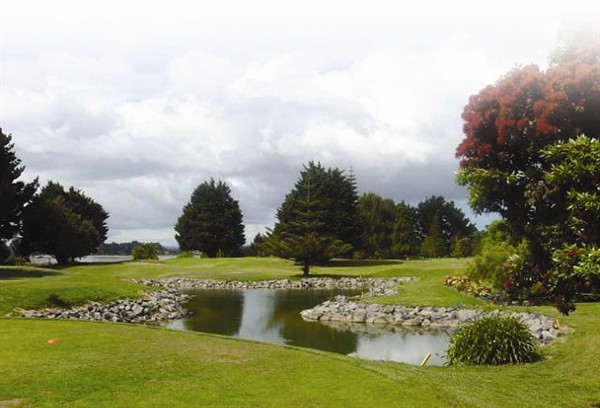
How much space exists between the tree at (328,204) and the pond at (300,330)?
103 feet

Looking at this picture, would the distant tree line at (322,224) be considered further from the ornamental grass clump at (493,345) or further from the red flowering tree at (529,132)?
the red flowering tree at (529,132)

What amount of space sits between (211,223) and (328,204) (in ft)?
82.2

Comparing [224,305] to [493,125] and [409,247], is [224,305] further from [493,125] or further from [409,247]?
[409,247]

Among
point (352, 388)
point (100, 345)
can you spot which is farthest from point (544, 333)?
point (100, 345)

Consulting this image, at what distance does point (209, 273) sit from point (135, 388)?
153 feet

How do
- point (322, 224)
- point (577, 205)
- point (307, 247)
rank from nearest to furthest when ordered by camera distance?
1. point (577, 205)
2. point (307, 247)
3. point (322, 224)

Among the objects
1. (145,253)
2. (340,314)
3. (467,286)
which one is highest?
(145,253)

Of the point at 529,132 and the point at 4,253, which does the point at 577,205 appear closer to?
the point at 529,132

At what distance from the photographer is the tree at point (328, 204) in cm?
6788

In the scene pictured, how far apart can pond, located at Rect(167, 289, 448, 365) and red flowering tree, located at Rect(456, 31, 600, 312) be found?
10.2 m

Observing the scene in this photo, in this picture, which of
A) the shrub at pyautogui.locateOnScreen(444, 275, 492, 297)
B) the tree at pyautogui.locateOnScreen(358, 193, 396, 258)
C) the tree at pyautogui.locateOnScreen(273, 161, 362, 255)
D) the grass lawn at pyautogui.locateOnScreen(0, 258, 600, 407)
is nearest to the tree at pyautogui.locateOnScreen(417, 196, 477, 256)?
the tree at pyautogui.locateOnScreen(358, 193, 396, 258)

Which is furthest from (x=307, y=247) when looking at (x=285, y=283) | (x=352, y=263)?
(x=352, y=263)

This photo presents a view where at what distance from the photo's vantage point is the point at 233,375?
9812 millimetres

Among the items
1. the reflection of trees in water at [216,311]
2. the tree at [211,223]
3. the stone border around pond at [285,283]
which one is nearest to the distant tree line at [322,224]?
the tree at [211,223]
